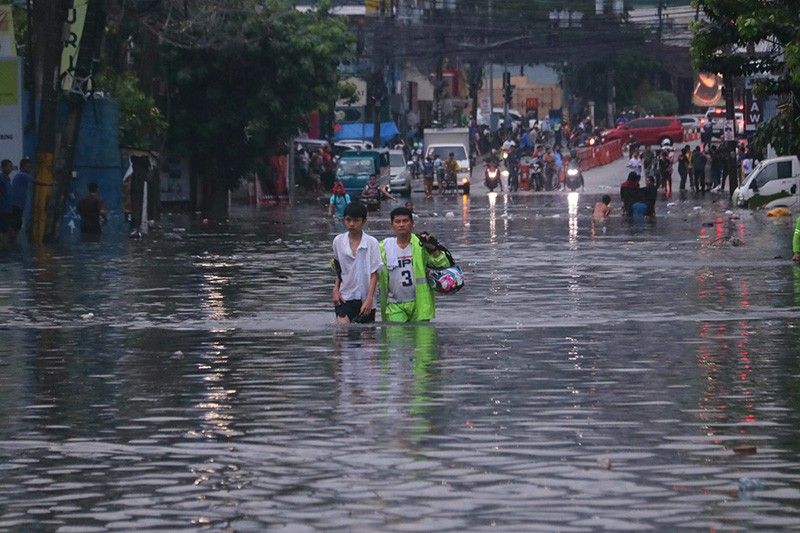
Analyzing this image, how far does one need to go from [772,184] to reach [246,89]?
51.3 feet

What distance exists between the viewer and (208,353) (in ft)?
53.5

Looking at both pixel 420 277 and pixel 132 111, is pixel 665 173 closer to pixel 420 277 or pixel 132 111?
pixel 132 111

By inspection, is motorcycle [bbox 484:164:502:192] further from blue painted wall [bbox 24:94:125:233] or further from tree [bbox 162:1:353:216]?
blue painted wall [bbox 24:94:125:233]

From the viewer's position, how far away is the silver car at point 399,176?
7631 centimetres

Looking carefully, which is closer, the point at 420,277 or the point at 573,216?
the point at 420,277

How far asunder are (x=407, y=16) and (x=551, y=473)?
96.7 meters

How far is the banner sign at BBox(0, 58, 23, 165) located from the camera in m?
37.8

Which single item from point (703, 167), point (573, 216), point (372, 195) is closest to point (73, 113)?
point (573, 216)

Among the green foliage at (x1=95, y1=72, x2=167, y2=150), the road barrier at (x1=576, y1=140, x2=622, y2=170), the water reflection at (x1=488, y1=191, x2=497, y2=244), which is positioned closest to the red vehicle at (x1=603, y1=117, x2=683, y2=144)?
the road barrier at (x1=576, y1=140, x2=622, y2=170)

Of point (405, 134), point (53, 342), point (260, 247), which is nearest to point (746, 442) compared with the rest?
point (53, 342)

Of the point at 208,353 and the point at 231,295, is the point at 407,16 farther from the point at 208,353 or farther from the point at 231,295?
the point at 208,353

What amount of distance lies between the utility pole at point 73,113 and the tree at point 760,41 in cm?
1206

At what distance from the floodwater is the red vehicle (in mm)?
78003

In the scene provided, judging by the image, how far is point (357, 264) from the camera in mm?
16516
